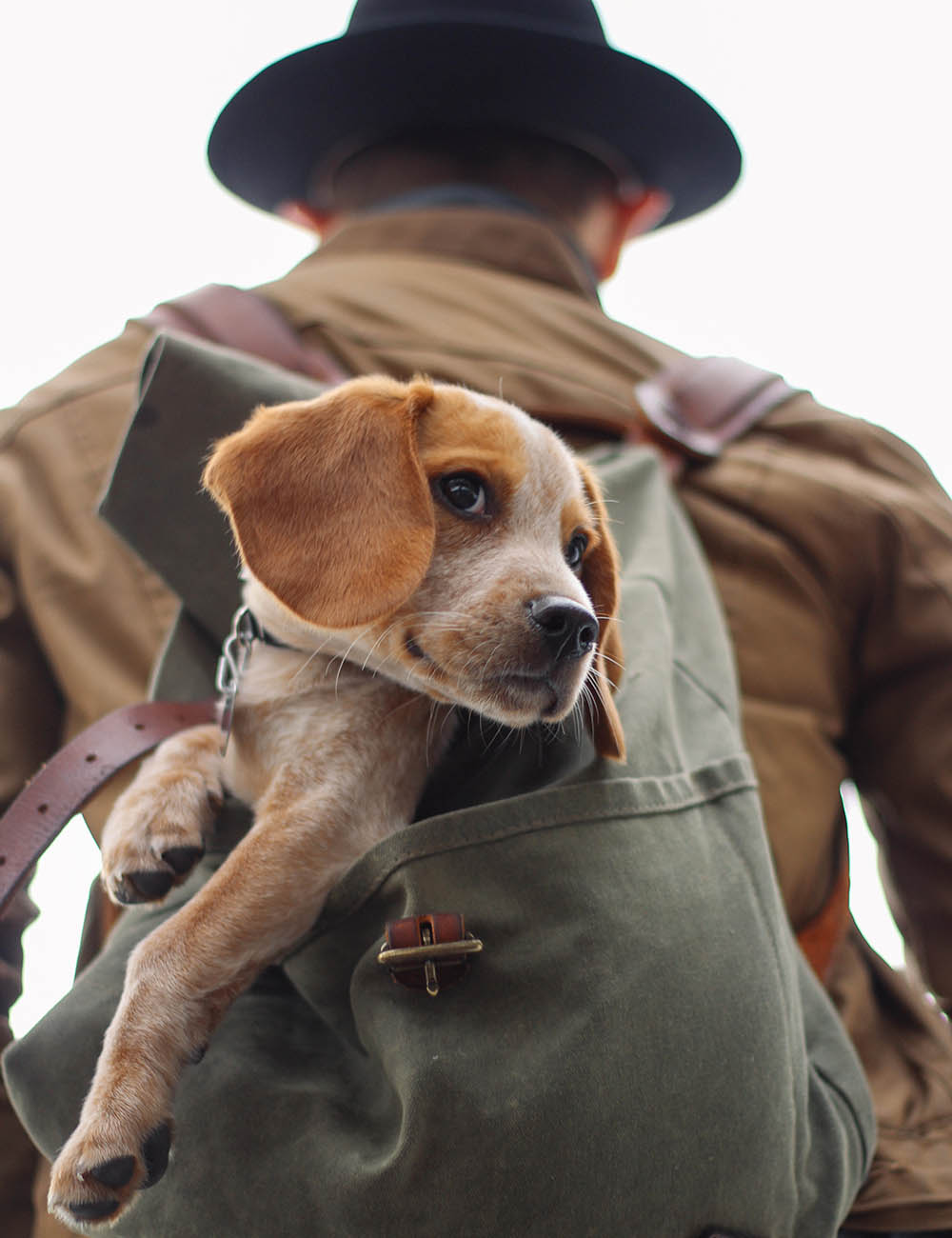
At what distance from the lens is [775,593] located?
1.69 m

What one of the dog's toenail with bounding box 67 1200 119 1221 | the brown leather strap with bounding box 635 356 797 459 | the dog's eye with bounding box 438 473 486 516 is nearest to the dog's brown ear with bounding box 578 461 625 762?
the dog's eye with bounding box 438 473 486 516

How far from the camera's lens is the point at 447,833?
0.96 metres

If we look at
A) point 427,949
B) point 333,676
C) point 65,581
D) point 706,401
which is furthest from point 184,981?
point 706,401

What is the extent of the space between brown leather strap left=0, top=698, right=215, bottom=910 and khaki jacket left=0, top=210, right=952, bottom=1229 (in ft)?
0.88

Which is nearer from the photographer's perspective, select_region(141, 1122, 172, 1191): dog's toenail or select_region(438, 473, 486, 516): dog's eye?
select_region(141, 1122, 172, 1191): dog's toenail

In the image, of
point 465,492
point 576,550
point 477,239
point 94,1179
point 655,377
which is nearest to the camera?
point 94,1179

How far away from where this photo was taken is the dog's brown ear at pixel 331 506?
101 cm

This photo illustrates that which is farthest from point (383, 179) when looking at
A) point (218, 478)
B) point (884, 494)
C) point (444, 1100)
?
point (444, 1100)

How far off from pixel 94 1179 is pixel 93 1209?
0.09 feet

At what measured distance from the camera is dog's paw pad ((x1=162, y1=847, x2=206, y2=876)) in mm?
1058

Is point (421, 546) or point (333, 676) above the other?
point (421, 546)

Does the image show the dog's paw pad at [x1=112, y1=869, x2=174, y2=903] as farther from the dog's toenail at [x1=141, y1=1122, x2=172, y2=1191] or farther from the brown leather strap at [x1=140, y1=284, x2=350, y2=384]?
the brown leather strap at [x1=140, y1=284, x2=350, y2=384]

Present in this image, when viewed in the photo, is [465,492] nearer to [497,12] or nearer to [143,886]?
[143,886]

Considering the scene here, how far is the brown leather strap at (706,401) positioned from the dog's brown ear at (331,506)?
726 millimetres
